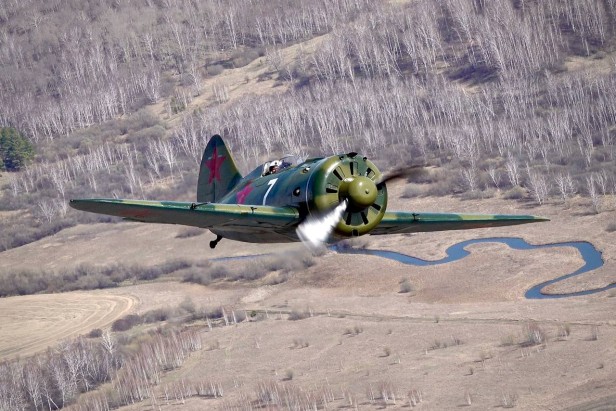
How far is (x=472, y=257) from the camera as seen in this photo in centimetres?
9769

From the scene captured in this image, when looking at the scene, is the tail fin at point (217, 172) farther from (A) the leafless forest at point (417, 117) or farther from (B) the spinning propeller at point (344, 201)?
(A) the leafless forest at point (417, 117)

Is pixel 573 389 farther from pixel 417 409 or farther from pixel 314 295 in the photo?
pixel 314 295

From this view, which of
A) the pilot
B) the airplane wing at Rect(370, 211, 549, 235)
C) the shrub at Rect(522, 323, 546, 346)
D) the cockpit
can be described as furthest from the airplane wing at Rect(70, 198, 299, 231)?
the shrub at Rect(522, 323, 546, 346)

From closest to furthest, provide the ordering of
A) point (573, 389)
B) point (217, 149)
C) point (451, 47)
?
point (217, 149) < point (573, 389) < point (451, 47)

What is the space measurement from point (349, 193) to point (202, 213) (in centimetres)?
489

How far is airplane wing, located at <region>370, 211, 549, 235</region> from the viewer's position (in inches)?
1454

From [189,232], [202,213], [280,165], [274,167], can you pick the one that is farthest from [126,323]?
[202,213]

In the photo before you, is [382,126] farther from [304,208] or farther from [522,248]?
[304,208]

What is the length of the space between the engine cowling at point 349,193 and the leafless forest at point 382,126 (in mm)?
47309

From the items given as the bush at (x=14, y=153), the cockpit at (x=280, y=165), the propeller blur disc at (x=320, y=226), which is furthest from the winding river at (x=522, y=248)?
the bush at (x=14, y=153)

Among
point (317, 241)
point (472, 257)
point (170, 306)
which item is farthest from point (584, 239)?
point (317, 241)

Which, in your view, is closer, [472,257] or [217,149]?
[217,149]

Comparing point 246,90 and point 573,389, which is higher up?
point 246,90

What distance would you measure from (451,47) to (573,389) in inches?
4693
